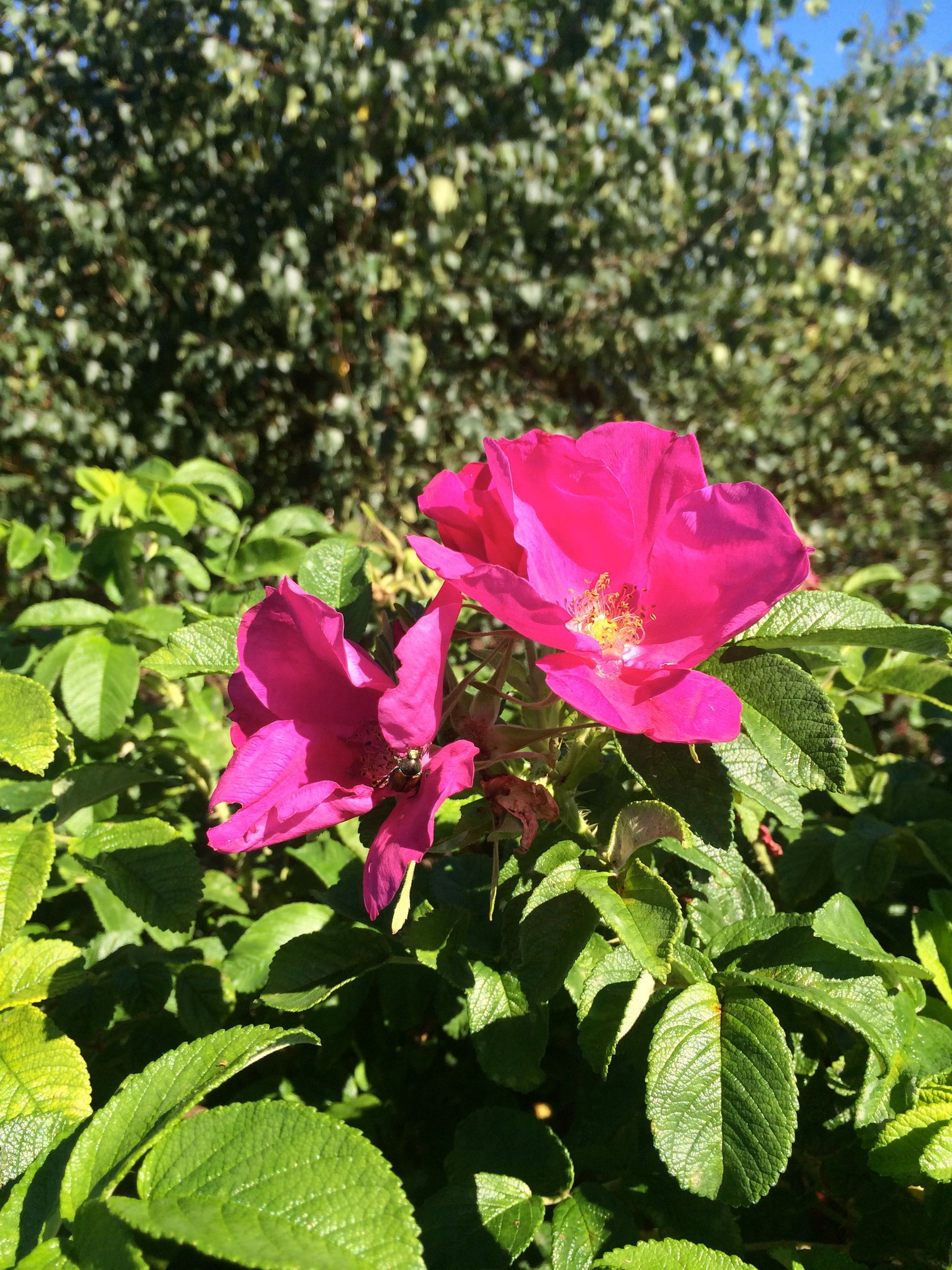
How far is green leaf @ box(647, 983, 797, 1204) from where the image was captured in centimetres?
71

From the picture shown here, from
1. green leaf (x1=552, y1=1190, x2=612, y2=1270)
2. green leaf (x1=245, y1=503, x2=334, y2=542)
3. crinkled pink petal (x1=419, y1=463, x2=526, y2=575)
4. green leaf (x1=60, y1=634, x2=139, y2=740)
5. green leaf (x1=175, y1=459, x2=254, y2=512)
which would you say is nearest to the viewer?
crinkled pink petal (x1=419, y1=463, x2=526, y2=575)

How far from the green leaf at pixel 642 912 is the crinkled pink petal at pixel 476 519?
0.26m

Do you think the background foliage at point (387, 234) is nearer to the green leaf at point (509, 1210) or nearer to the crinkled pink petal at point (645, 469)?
the crinkled pink petal at point (645, 469)

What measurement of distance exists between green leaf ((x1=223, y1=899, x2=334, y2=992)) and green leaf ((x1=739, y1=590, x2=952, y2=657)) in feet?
2.30

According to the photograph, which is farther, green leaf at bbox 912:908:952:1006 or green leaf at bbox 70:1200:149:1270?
green leaf at bbox 912:908:952:1006

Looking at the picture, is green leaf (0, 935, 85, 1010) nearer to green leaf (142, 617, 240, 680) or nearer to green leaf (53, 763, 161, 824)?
green leaf (53, 763, 161, 824)

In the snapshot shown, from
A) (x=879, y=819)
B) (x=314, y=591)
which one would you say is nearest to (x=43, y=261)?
(x=314, y=591)

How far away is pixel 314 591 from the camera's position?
95 cm

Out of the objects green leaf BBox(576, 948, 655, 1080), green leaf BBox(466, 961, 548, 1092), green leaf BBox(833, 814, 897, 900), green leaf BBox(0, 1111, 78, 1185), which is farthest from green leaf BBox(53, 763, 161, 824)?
green leaf BBox(833, 814, 897, 900)

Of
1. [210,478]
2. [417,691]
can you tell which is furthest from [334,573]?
[210,478]

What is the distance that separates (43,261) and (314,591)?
3.65m

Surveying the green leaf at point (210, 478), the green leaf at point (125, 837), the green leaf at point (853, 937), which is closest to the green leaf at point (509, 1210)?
the green leaf at point (853, 937)

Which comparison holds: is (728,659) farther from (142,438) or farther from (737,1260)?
(142,438)

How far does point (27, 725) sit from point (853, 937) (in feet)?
2.75
